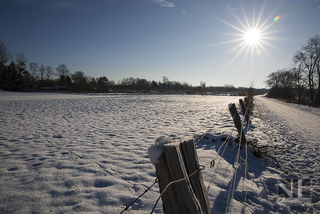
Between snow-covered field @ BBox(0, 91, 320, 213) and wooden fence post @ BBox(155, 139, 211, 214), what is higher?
wooden fence post @ BBox(155, 139, 211, 214)

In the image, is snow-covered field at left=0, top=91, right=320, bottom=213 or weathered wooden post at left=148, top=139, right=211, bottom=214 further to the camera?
snow-covered field at left=0, top=91, right=320, bottom=213

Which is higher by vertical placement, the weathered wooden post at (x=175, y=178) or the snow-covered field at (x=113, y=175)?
the weathered wooden post at (x=175, y=178)

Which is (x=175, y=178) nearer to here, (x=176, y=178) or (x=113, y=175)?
(x=176, y=178)

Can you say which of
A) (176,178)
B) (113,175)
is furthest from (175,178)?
(113,175)

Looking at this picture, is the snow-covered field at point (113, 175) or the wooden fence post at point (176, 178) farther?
the snow-covered field at point (113, 175)

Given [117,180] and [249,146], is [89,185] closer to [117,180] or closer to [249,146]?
[117,180]

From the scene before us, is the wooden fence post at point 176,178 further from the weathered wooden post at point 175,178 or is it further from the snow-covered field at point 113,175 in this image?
the snow-covered field at point 113,175

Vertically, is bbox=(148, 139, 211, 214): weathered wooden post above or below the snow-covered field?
above

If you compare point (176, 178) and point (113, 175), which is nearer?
point (176, 178)

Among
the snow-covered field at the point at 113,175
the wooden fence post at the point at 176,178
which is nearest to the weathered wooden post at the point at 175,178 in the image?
the wooden fence post at the point at 176,178

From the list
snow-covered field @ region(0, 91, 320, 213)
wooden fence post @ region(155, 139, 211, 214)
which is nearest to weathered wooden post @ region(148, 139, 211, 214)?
wooden fence post @ region(155, 139, 211, 214)

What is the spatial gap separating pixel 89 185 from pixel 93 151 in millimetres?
1441

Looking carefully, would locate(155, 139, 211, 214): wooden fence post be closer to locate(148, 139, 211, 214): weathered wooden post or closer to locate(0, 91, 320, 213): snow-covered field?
locate(148, 139, 211, 214): weathered wooden post

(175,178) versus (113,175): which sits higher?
(175,178)
